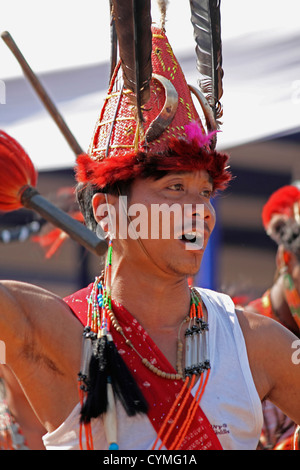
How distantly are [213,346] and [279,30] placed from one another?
2.39 meters

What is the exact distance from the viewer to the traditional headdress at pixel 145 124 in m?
2.40

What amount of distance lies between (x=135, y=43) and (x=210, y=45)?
47 cm

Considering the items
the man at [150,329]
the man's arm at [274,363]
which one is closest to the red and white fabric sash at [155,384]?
the man at [150,329]

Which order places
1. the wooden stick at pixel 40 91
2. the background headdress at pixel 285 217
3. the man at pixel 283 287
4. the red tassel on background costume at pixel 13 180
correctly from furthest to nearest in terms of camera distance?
the background headdress at pixel 285 217 → the man at pixel 283 287 → the red tassel on background costume at pixel 13 180 → the wooden stick at pixel 40 91

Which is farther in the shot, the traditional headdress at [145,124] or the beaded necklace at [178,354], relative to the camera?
the traditional headdress at [145,124]

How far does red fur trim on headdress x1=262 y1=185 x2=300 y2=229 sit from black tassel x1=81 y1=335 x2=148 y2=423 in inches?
122

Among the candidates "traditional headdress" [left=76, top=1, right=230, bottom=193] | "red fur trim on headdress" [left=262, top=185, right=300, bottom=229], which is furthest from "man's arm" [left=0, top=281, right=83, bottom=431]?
"red fur trim on headdress" [left=262, top=185, right=300, bottom=229]

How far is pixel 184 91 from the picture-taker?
259 centimetres

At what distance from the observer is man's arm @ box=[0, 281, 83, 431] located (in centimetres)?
227

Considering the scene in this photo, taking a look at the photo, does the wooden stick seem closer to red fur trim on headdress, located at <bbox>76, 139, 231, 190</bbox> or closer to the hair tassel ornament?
red fur trim on headdress, located at <bbox>76, 139, 231, 190</bbox>

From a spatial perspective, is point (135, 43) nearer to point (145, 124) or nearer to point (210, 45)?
point (145, 124)

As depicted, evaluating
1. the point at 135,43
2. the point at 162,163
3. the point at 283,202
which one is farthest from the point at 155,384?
the point at 283,202

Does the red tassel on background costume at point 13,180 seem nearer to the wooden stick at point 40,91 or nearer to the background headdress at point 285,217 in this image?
the wooden stick at point 40,91

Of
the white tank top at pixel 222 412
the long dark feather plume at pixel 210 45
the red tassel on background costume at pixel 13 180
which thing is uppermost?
the long dark feather plume at pixel 210 45
